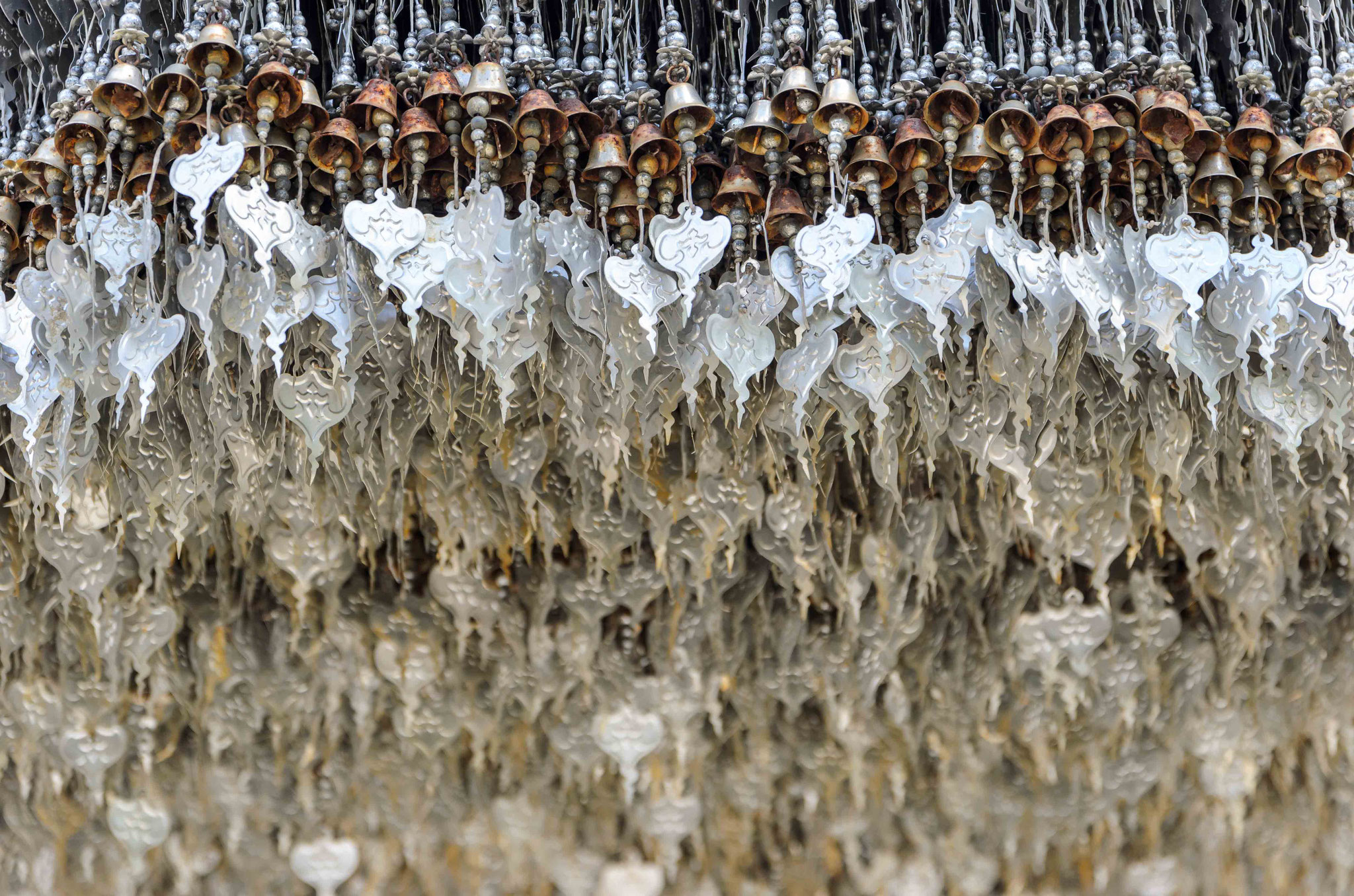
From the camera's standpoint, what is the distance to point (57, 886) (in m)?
2.77

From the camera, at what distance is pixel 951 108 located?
189 centimetres

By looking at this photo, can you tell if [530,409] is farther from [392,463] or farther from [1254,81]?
[1254,81]

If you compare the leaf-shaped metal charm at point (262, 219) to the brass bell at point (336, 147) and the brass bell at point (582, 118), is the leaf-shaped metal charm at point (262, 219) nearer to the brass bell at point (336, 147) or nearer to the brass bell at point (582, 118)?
the brass bell at point (336, 147)

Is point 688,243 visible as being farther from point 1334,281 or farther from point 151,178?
point 1334,281

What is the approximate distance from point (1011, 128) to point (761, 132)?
1.14 ft

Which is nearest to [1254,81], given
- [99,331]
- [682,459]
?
[682,459]

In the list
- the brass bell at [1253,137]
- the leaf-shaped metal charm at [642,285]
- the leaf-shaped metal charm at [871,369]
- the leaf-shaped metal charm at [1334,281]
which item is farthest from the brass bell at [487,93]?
the leaf-shaped metal charm at [1334,281]

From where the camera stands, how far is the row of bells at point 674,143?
1.82m

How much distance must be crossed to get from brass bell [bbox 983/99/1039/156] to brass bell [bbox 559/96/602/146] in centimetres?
55

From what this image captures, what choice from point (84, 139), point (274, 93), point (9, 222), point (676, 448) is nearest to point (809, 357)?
point (676, 448)

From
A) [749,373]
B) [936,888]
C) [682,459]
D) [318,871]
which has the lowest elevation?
[936,888]

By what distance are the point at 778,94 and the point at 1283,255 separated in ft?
2.44

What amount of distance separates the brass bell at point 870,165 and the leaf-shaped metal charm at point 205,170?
2.71ft

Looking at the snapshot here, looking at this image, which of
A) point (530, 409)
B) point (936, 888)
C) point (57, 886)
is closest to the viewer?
point (530, 409)
